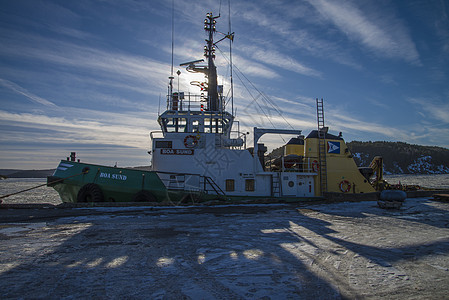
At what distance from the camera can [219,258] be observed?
14.7 ft

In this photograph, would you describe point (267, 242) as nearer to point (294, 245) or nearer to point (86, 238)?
point (294, 245)

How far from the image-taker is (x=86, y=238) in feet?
18.5

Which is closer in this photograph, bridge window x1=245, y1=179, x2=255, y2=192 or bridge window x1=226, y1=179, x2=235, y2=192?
bridge window x1=226, y1=179, x2=235, y2=192

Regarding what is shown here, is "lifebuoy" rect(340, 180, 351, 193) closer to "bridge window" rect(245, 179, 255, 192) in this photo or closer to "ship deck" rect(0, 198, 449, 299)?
"bridge window" rect(245, 179, 255, 192)

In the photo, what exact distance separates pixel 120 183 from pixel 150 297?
8.90m

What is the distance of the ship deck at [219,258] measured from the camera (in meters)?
3.26

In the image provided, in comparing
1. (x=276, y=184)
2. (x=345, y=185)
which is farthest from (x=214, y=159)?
(x=345, y=185)

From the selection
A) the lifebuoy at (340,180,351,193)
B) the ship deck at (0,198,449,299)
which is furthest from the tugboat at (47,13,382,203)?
the ship deck at (0,198,449,299)

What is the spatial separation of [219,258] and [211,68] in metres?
13.1

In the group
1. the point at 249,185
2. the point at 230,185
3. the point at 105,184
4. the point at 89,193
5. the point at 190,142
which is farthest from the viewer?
the point at 249,185

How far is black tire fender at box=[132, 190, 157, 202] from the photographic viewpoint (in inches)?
440

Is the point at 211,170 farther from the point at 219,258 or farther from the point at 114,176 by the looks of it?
the point at 219,258

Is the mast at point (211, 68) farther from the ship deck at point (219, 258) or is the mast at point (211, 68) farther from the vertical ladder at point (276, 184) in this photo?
the ship deck at point (219, 258)

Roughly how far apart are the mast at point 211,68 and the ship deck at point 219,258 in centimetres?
862
